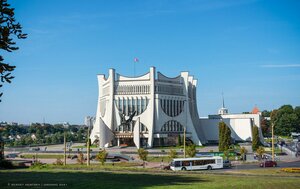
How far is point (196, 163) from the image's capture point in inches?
1816

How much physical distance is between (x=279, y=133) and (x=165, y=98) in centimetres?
7018

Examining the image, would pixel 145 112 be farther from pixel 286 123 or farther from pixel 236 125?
pixel 286 123

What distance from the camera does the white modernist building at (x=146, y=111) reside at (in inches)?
3915

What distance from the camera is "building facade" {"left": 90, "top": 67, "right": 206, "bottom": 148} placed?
9956 cm

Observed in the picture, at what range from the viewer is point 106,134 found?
9812 centimetres

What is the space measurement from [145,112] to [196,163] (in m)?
55.4

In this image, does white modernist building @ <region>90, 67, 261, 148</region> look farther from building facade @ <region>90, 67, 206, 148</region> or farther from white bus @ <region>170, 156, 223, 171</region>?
white bus @ <region>170, 156, 223, 171</region>

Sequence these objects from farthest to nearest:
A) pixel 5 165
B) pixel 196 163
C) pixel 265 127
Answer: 1. pixel 265 127
2. pixel 196 163
3. pixel 5 165

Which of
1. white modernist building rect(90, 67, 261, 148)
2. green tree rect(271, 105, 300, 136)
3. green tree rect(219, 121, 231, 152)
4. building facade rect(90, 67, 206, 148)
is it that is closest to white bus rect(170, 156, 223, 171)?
green tree rect(219, 121, 231, 152)

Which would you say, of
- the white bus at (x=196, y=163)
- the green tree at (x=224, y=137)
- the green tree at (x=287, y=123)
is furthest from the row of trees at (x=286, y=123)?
the white bus at (x=196, y=163)

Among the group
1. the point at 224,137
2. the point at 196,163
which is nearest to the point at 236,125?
the point at 224,137

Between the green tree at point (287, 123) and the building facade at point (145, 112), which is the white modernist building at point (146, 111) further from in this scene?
the green tree at point (287, 123)

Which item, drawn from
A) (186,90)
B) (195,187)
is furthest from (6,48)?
(186,90)

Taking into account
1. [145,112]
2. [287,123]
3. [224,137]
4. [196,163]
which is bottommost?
[196,163]
